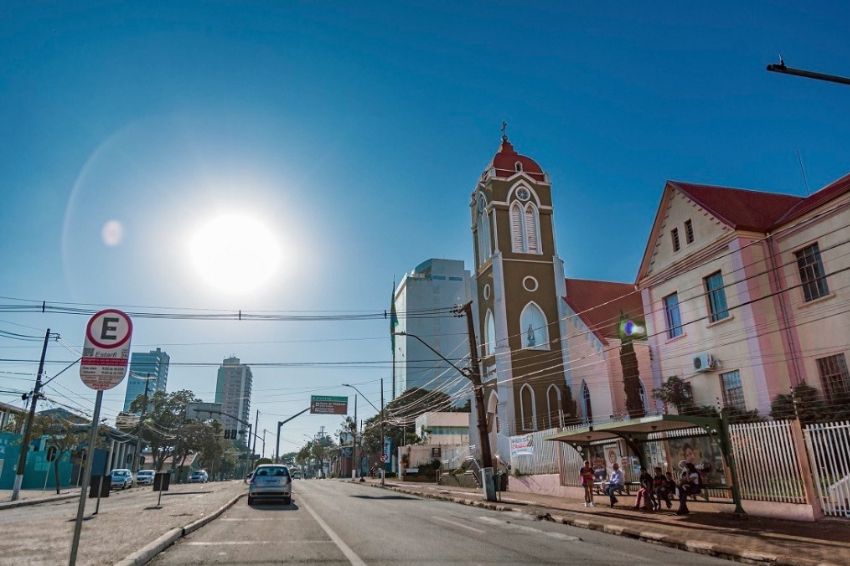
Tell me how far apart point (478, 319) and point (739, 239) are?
23.5 metres

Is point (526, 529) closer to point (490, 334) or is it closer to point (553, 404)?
point (553, 404)

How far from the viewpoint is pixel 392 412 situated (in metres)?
67.1

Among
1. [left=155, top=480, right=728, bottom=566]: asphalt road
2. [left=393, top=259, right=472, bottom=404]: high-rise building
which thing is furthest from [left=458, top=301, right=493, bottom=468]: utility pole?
[left=393, top=259, right=472, bottom=404]: high-rise building

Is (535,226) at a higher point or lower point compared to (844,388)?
higher

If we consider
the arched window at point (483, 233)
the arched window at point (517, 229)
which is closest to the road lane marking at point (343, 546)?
the arched window at point (517, 229)

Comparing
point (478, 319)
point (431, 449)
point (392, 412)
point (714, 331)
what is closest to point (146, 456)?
point (392, 412)

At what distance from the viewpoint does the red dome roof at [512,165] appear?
43.7m

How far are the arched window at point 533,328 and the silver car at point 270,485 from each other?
21.6m

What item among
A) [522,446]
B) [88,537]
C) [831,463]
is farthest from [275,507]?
[831,463]

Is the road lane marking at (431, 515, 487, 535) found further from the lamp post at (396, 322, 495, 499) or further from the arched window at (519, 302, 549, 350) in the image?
the arched window at (519, 302, 549, 350)

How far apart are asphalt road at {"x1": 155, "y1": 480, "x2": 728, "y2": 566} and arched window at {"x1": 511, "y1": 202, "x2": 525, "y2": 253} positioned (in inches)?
1116

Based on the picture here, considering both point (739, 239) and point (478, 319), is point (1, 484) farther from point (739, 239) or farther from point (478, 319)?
point (739, 239)

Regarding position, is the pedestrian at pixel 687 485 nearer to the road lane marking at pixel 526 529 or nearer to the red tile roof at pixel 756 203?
the road lane marking at pixel 526 529

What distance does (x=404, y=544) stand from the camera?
9.88 metres
